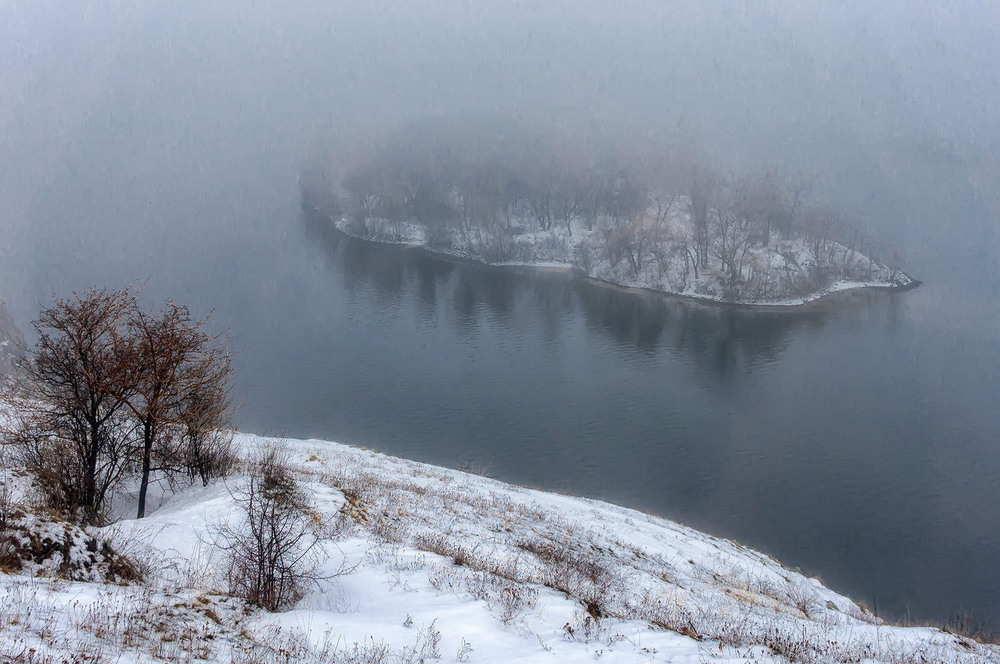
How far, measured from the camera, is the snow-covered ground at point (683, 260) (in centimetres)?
6078

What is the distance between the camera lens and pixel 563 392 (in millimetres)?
39688

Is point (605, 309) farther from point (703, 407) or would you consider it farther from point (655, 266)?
point (703, 407)

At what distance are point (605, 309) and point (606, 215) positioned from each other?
28987mm

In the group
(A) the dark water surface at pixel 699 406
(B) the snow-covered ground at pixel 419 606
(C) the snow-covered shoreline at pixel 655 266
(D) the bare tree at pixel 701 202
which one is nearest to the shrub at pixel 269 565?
(B) the snow-covered ground at pixel 419 606

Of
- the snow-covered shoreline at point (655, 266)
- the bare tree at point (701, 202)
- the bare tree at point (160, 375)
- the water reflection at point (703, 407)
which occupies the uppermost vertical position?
the bare tree at point (701, 202)

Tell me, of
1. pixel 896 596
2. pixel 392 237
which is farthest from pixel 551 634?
pixel 392 237

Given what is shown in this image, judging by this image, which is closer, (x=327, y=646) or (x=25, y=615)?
(x=25, y=615)

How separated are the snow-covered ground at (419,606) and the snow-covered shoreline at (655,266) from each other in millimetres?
50886

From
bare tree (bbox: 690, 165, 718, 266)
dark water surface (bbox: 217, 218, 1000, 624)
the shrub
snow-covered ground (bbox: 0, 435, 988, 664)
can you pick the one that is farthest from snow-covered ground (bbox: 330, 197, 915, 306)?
the shrub

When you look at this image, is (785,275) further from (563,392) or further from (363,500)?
(363,500)

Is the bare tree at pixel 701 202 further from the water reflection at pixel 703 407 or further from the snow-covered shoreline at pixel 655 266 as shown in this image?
the water reflection at pixel 703 407

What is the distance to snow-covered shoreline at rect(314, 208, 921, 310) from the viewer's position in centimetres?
6078

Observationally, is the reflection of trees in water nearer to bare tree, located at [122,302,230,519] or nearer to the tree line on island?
the tree line on island

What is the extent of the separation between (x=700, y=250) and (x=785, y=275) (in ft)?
29.5
